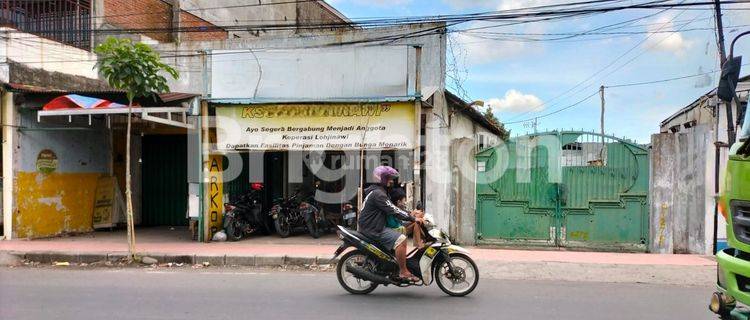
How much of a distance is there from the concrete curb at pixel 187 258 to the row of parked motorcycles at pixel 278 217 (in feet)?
6.22

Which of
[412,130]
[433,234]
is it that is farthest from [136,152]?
[433,234]

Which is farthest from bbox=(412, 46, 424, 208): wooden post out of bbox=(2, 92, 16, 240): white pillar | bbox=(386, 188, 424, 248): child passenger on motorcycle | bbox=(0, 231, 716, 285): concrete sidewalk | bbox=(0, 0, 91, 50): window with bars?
bbox=(0, 0, 91, 50): window with bars

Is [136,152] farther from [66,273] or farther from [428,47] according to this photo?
[428,47]

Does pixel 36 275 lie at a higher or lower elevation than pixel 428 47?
lower

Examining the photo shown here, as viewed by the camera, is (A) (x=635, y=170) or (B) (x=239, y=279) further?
(A) (x=635, y=170)

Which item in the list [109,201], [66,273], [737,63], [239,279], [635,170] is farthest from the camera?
[109,201]

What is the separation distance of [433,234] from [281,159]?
27.2 ft

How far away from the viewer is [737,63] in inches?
167

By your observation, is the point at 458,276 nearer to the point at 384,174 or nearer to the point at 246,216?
the point at 384,174

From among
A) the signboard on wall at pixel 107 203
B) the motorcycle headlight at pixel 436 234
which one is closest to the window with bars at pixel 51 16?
the signboard on wall at pixel 107 203

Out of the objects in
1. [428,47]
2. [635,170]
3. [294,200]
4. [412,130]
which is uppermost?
[428,47]

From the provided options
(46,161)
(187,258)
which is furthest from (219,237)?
(46,161)

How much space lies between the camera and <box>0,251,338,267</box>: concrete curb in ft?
30.3

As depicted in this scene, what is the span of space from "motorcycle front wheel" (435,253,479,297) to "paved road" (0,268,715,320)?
0.13m
